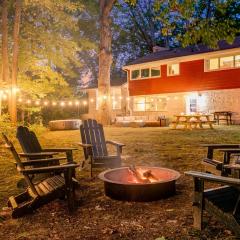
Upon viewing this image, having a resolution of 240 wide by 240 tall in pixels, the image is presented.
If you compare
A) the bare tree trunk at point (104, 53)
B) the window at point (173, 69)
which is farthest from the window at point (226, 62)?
the bare tree trunk at point (104, 53)

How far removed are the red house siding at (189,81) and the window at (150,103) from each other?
750 mm

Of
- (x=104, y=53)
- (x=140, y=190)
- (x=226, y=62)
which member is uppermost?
(x=104, y=53)

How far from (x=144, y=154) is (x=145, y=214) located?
5209mm

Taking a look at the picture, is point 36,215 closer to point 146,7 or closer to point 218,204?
point 218,204

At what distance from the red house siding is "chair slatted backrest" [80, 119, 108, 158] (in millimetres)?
19871

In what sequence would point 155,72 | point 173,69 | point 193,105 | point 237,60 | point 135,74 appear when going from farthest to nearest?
point 135,74 → point 155,72 → point 173,69 → point 193,105 → point 237,60

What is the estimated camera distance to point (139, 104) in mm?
32094

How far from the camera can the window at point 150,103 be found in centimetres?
3102

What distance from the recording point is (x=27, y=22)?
2264 cm

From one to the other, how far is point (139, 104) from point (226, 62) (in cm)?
898

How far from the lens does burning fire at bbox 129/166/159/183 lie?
513 centimetres

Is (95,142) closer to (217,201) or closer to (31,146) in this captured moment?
(31,146)

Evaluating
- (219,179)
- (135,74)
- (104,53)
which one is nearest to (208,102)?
(135,74)

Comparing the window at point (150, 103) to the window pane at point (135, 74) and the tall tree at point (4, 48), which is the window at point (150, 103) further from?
the tall tree at point (4, 48)
